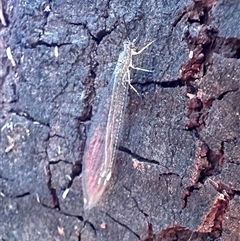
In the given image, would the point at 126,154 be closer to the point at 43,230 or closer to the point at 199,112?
the point at 199,112

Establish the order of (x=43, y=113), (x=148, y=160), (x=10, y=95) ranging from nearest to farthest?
(x=148, y=160) → (x=43, y=113) → (x=10, y=95)

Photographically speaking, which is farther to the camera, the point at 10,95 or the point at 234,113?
the point at 10,95

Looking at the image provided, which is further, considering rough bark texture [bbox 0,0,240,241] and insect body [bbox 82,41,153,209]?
insect body [bbox 82,41,153,209]

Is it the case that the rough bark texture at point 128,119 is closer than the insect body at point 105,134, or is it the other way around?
the rough bark texture at point 128,119

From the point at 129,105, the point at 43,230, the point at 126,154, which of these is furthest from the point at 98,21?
the point at 43,230
